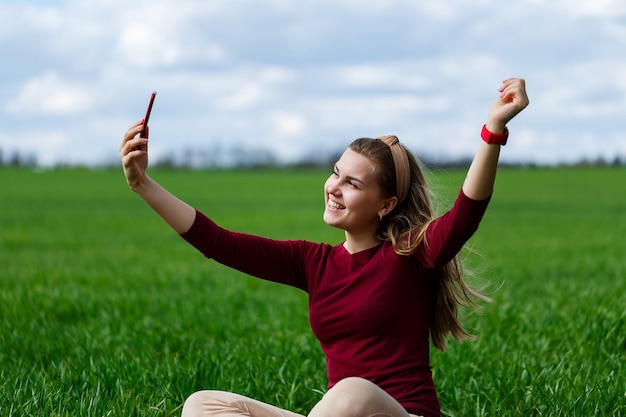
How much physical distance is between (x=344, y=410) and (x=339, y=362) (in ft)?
1.42

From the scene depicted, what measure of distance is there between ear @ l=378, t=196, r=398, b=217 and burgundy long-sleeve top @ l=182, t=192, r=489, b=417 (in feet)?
0.43

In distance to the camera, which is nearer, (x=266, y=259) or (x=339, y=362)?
(x=339, y=362)

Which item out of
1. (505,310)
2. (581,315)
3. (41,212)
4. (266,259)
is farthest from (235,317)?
(41,212)

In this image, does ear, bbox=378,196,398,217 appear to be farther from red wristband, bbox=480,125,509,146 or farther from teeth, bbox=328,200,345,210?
red wristband, bbox=480,125,509,146

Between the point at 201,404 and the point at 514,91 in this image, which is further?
the point at 201,404

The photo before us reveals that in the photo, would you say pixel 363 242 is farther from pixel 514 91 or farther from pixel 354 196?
pixel 514 91

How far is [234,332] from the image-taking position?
7.14 metres

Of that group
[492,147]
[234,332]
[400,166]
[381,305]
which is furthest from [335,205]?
[234,332]

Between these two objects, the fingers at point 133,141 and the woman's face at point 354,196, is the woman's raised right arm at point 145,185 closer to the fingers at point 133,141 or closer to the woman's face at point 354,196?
the fingers at point 133,141

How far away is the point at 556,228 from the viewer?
800 inches

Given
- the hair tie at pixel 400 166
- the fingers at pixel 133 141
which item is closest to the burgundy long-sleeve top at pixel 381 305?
the hair tie at pixel 400 166

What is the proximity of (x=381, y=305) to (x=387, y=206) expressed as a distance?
43 centimetres

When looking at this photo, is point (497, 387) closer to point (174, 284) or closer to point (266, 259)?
point (266, 259)

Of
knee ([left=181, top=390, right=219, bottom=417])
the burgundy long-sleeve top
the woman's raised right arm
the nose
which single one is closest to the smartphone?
the woman's raised right arm
